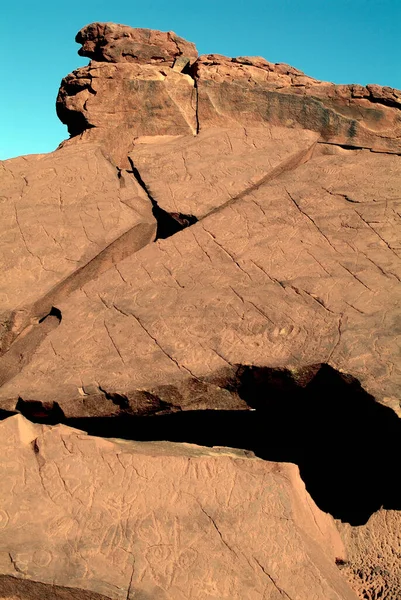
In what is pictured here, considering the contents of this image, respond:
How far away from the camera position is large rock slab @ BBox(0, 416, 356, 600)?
2.48m

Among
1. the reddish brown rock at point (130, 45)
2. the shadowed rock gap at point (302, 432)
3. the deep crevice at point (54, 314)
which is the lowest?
the shadowed rock gap at point (302, 432)

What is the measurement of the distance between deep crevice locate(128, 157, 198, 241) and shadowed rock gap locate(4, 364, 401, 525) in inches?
60.6

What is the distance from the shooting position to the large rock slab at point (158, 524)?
2484 millimetres

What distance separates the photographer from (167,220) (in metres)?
4.40

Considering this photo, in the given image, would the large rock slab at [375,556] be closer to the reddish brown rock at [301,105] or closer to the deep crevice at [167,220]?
the deep crevice at [167,220]

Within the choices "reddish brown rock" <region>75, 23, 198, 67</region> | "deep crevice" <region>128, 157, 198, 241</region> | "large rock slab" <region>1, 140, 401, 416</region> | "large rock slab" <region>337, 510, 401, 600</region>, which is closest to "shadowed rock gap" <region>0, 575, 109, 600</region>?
"large rock slab" <region>1, 140, 401, 416</region>

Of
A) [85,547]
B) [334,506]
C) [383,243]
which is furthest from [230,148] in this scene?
[85,547]

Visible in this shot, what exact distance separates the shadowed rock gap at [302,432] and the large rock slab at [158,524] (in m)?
0.19

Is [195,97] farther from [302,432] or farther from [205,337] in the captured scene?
[302,432]

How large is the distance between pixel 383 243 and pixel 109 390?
6.30 feet

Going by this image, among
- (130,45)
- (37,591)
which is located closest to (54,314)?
(37,591)

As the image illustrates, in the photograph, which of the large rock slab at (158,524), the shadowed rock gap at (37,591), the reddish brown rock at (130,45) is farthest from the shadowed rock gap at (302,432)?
the reddish brown rock at (130,45)

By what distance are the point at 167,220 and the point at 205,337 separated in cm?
138

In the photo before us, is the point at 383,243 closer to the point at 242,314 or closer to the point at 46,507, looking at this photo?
the point at 242,314
